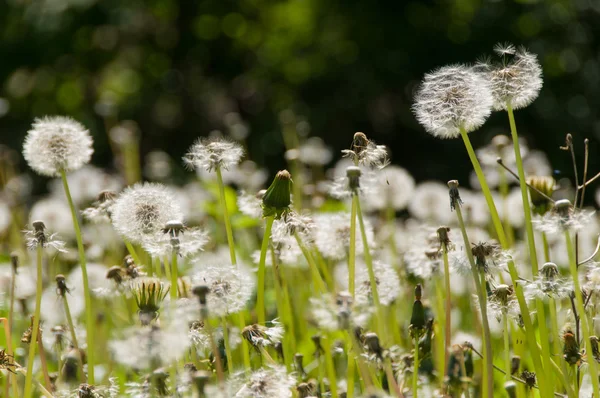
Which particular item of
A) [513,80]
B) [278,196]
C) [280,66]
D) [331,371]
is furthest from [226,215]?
[280,66]

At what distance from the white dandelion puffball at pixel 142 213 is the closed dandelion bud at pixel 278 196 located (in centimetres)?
17

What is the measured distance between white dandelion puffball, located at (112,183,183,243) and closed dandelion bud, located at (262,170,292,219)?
167 millimetres

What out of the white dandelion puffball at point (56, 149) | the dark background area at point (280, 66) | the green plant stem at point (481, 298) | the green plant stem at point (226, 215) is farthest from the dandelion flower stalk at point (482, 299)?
the dark background area at point (280, 66)

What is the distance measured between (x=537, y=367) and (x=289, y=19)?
22.3 feet

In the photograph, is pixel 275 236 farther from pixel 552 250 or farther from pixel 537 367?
pixel 552 250

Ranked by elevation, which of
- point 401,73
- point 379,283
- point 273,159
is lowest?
point 379,283

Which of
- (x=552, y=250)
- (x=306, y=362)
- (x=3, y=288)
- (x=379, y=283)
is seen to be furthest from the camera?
(x=552, y=250)

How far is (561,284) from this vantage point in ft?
Answer: 3.61

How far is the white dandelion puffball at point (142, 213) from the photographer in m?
1.28

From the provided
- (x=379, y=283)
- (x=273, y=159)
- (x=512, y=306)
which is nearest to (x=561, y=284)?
(x=512, y=306)

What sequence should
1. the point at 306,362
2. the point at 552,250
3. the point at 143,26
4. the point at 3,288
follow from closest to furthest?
the point at 306,362, the point at 3,288, the point at 552,250, the point at 143,26

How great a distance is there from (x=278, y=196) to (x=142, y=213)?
277 mm

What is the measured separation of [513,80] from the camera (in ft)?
3.84

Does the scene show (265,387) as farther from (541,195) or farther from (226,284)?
(541,195)
